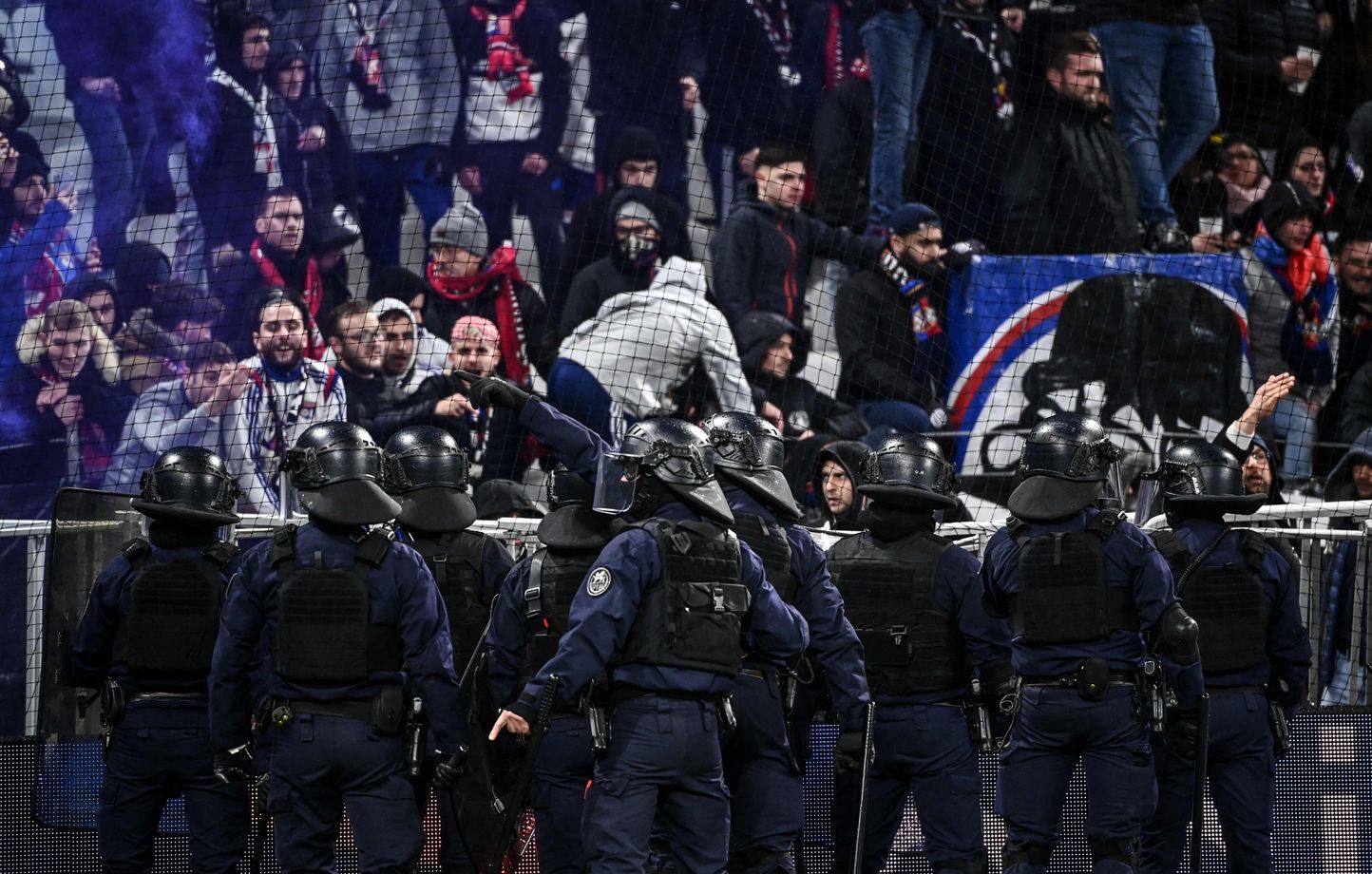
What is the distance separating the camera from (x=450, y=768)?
19.7ft

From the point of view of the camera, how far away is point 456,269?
12797 millimetres

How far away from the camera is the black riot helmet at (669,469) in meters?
5.69

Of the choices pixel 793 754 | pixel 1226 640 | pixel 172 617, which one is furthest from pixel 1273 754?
pixel 172 617

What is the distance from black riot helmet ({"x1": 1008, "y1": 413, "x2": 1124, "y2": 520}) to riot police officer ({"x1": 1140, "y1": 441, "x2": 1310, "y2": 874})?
681 mm

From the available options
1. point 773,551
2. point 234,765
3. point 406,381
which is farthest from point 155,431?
point 773,551

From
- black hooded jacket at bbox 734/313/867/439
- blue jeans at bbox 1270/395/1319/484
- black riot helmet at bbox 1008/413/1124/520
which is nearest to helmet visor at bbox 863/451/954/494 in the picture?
black riot helmet at bbox 1008/413/1124/520

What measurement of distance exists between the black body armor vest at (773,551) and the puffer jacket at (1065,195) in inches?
283

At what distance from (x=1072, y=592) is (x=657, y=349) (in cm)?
622

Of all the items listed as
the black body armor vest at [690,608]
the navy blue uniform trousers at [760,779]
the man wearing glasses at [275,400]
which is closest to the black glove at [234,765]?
the black body armor vest at [690,608]

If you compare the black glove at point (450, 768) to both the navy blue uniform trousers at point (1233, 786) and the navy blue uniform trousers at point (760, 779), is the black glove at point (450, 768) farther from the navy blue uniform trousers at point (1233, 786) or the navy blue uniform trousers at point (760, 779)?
the navy blue uniform trousers at point (1233, 786)

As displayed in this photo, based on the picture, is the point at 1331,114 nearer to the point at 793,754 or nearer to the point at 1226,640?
the point at 1226,640

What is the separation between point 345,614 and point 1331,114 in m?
10.9

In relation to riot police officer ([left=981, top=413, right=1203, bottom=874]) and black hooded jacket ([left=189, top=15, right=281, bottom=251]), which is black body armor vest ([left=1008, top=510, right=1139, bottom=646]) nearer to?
riot police officer ([left=981, top=413, right=1203, bottom=874])

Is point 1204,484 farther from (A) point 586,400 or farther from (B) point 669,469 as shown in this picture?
(A) point 586,400
